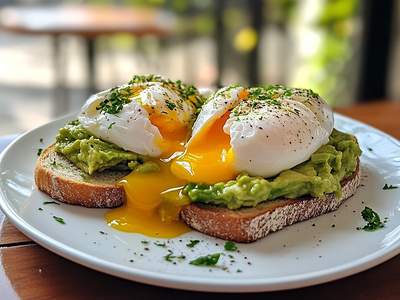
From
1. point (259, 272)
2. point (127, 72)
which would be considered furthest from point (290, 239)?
point (127, 72)

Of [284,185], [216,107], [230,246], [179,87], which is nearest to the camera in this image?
[230,246]

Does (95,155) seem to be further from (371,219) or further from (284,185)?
(371,219)

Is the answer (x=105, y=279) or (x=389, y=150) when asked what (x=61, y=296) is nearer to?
(x=105, y=279)

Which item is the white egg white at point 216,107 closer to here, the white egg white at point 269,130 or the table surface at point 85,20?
the white egg white at point 269,130

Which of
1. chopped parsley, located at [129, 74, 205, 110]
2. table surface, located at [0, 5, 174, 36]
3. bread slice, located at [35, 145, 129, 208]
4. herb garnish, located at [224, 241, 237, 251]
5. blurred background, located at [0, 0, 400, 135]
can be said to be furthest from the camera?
blurred background, located at [0, 0, 400, 135]

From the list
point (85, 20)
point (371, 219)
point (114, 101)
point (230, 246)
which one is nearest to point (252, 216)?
point (230, 246)

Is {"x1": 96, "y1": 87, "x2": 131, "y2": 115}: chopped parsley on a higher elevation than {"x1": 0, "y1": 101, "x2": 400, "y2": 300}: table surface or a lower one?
higher

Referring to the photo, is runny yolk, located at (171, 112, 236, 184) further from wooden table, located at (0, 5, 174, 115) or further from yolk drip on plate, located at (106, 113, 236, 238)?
wooden table, located at (0, 5, 174, 115)

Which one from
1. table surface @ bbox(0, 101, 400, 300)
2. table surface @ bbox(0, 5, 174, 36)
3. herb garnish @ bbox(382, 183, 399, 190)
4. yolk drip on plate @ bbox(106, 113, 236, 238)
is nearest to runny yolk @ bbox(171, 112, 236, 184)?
yolk drip on plate @ bbox(106, 113, 236, 238)
